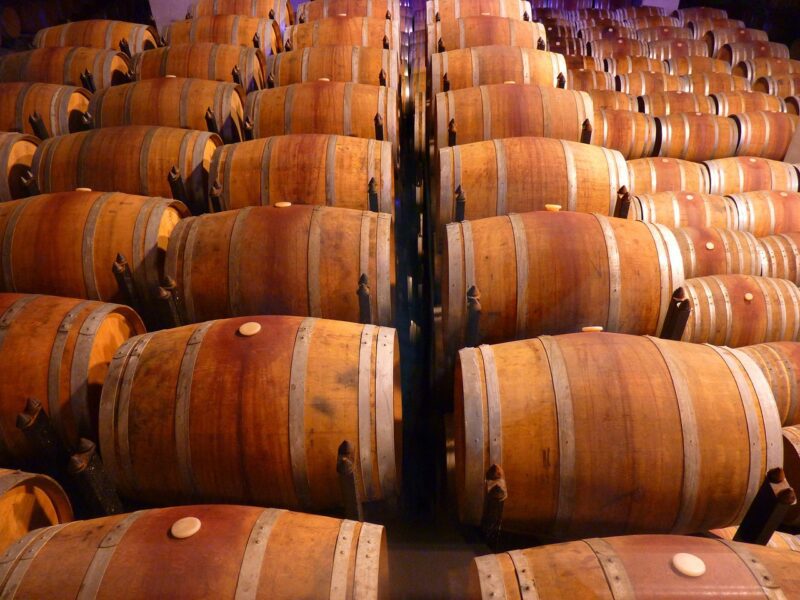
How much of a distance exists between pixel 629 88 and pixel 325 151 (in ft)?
20.3

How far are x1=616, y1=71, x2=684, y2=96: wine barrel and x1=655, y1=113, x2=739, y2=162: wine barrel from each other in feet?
5.21

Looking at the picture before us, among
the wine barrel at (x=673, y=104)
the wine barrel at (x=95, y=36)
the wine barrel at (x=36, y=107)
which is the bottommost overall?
the wine barrel at (x=36, y=107)

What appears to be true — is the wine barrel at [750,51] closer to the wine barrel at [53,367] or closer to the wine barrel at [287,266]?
the wine barrel at [287,266]

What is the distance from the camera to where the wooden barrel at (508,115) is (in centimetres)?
432

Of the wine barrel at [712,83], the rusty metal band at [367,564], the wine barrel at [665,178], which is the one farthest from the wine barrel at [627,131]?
the rusty metal band at [367,564]

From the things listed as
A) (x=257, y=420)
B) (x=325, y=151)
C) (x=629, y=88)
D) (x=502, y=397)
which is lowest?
(x=257, y=420)

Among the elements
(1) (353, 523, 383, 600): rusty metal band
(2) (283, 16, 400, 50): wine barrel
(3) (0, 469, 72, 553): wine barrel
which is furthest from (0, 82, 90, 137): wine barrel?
(1) (353, 523, 383, 600): rusty metal band

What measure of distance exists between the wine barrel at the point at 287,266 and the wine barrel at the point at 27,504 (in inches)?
46.1

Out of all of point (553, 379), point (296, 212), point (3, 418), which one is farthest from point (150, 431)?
point (553, 379)

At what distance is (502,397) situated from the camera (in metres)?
2.33

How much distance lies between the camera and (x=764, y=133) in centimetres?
657

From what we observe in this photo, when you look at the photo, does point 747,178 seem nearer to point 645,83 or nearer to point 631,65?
point 645,83

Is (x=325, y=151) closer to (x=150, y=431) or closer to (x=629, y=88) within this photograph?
(x=150, y=431)

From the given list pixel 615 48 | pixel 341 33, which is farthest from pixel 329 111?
pixel 615 48
